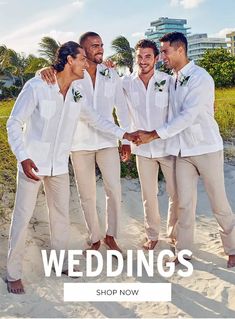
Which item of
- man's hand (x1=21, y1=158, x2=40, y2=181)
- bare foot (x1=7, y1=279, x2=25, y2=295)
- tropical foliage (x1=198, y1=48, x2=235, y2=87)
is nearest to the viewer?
man's hand (x1=21, y1=158, x2=40, y2=181)

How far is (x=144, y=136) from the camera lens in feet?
15.6

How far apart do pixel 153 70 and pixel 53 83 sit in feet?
3.67

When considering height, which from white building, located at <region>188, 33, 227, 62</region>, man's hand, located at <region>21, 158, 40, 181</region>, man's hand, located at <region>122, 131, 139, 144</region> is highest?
white building, located at <region>188, 33, 227, 62</region>

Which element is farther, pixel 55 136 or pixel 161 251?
pixel 161 251

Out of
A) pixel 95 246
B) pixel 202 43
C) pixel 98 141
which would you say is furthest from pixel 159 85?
pixel 202 43

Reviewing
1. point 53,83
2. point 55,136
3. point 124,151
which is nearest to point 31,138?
point 55,136

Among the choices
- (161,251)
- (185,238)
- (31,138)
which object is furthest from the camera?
(161,251)

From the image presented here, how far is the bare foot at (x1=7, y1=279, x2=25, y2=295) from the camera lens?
4273 millimetres

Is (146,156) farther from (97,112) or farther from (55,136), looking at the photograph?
(55,136)

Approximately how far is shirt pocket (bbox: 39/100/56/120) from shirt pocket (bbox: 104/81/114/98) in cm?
80

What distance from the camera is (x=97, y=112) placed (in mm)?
4863

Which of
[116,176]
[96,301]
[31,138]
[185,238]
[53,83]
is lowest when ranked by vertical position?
[96,301]

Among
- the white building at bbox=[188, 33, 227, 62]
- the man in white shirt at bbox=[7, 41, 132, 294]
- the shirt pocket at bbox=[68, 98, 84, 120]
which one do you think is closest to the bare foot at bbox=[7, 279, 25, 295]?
the man in white shirt at bbox=[7, 41, 132, 294]

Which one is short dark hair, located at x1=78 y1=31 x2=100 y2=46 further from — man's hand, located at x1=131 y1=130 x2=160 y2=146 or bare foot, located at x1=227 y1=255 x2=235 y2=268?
bare foot, located at x1=227 y1=255 x2=235 y2=268
